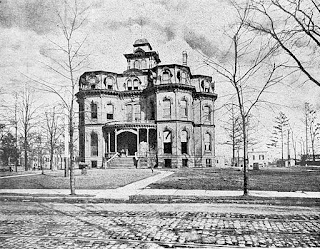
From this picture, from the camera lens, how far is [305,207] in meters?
10.2

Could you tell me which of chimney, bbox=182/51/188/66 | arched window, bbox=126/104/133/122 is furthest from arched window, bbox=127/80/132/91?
chimney, bbox=182/51/188/66

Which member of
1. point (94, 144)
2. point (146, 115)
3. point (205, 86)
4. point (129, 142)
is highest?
point (205, 86)

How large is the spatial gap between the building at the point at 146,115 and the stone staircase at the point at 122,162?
0.09 metres

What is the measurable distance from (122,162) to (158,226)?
29.2 m

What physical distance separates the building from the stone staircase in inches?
3.5

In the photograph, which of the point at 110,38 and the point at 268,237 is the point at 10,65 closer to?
the point at 110,38

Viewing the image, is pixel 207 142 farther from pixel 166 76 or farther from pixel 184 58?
pixel 184 58

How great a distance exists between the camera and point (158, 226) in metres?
7.47

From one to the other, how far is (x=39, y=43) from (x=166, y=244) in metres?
9.64

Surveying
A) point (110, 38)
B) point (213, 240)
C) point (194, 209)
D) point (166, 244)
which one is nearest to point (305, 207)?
point (194, 209)

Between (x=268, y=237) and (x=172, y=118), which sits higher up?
(x=172, y=118)

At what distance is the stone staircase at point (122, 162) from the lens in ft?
118

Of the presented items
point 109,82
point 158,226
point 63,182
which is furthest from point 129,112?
point 158,226

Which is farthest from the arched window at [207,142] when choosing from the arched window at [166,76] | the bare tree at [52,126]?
the bare tree at [52,126]
